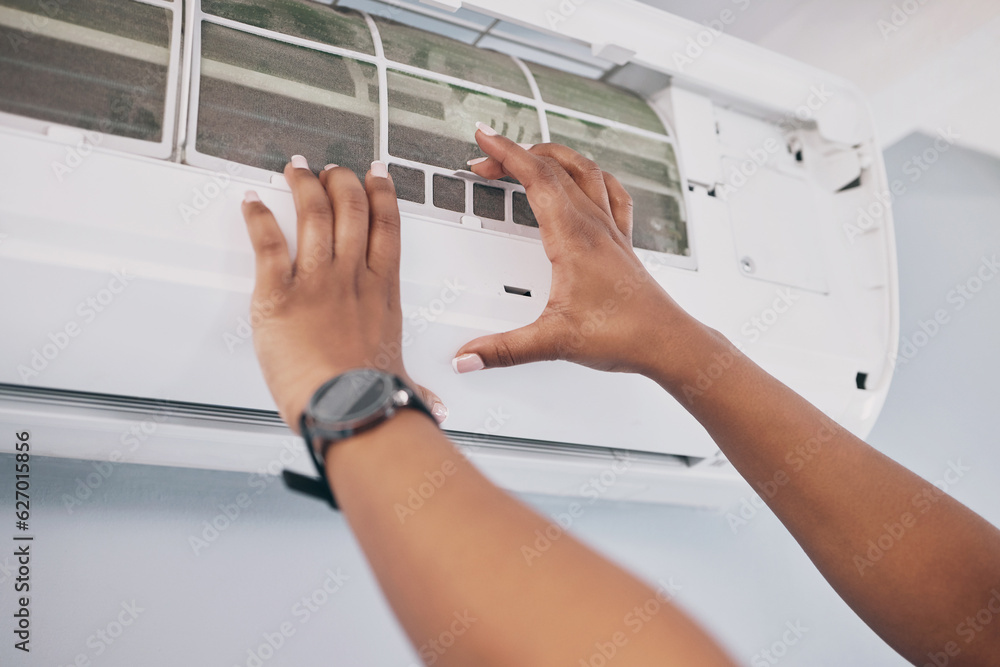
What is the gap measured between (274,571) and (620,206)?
0.68m

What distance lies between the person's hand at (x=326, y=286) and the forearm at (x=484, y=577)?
0.39 ft

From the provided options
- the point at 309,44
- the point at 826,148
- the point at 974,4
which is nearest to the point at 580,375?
the point at 309,44

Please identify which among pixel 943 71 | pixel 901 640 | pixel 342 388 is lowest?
pixel 901 640

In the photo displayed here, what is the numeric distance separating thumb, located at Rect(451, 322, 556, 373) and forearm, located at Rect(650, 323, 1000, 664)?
162mm

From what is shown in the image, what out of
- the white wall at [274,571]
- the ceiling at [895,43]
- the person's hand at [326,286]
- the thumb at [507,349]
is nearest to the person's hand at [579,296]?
the thumb at [507,349]

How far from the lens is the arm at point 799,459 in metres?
0.67

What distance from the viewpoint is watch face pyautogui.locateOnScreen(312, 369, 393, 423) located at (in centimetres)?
48

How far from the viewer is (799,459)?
0.73m

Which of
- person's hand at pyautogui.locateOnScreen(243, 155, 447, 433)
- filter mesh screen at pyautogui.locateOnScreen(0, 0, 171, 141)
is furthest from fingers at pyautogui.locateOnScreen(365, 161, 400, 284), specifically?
filter mesh screen at pyautogui.locateOnScreen(0, 0, 171, 141)

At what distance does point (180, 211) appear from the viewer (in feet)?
2.22

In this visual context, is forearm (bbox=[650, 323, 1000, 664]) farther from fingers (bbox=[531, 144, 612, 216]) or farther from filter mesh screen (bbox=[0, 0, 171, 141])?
filter mesh screen (bbox=[0, 0, 171, 141])

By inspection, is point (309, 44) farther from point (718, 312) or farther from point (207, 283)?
point (718, 312)

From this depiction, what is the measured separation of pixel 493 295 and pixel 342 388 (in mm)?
330

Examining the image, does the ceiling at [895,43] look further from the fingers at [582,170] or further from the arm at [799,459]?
the arm at [799,459]
